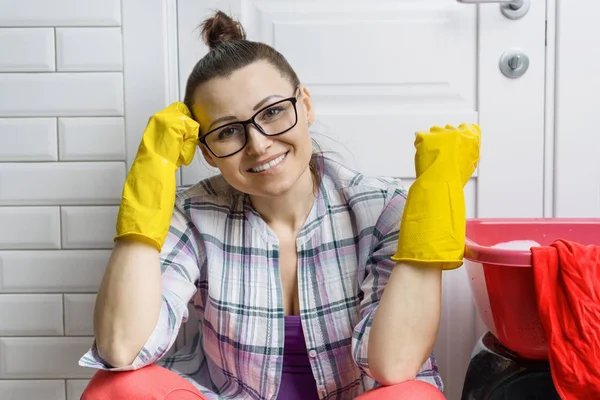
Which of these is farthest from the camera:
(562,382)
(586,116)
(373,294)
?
(586,116)

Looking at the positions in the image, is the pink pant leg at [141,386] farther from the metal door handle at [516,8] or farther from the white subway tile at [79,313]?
the metal door handle at [516,8]

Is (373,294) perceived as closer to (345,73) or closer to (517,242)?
(517,242)

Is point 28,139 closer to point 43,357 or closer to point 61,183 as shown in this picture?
point 61,183

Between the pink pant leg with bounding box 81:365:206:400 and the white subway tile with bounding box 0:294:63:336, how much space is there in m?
0.53

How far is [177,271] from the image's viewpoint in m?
1.16

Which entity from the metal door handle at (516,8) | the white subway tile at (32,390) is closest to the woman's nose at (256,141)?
the metal door handle at (516,8)

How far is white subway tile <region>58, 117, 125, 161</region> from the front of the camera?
1.43 m

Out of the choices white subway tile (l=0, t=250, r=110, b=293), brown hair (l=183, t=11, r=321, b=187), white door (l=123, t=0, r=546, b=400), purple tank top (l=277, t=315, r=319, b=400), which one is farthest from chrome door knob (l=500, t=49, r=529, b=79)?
white subway tile (l=0, t=250, r=110, b=293)

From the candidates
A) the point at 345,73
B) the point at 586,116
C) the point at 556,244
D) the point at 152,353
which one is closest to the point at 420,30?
the point at 345,73

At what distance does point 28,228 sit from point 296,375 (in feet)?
2.48

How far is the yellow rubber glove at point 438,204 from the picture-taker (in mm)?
989

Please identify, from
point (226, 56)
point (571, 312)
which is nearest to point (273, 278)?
point (226, 56)

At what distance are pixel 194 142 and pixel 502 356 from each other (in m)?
0.73

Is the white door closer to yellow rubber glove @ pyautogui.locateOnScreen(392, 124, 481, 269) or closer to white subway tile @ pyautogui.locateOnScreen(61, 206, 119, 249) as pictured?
white subway tile @ pyautogui.locateOnScreen(61, 206, 119, 249)
